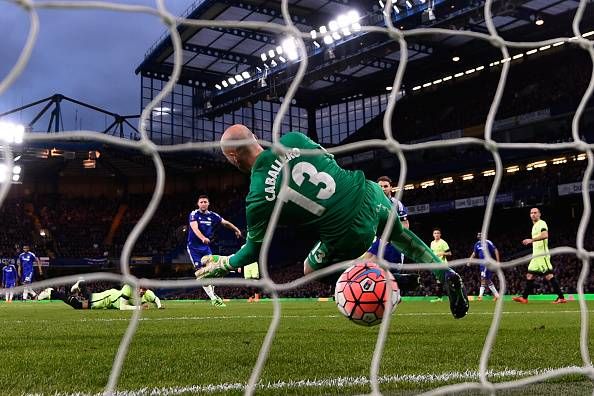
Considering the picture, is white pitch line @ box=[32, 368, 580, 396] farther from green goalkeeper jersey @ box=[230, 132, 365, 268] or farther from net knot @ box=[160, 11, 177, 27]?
net knot @ box=[160, 11, 177, 27]

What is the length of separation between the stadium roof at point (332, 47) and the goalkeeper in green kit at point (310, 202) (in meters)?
17.9

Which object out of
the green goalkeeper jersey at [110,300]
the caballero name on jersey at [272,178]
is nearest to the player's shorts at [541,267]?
the green goalkeeper jersey at [110,300]

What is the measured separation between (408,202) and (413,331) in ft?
78.7

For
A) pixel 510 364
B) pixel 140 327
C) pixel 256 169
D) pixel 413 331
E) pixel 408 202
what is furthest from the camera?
pixel 408 202

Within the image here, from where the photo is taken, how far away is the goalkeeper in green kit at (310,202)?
3.42 m

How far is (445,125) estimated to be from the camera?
29703 mm

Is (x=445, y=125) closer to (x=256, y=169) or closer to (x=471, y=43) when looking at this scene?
(x=471, y=43)

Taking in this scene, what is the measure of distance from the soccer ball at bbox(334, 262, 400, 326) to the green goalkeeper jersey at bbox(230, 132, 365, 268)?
0.36 m

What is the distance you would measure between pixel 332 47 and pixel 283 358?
2218cm

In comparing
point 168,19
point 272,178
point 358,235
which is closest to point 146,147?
point 168,19

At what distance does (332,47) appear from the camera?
81.8 feet

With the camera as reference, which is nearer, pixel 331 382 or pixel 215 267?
pixel 331 382

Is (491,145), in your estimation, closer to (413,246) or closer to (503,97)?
(413,246)

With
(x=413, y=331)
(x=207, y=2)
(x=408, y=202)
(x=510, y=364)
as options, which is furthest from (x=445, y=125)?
(x=510, y=364)
